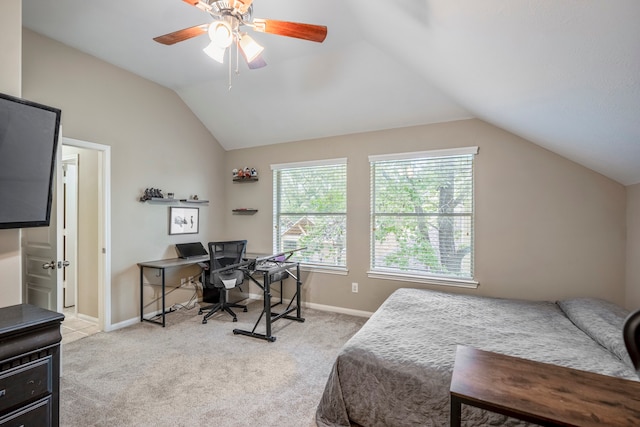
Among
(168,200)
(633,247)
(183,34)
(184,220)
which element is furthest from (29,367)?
(633,247)

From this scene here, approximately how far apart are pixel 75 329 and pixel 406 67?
4.76m

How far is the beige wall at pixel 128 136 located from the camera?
2.96 meters

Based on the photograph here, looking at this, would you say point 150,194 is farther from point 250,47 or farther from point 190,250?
point 250,47

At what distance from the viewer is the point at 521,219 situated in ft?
10.3

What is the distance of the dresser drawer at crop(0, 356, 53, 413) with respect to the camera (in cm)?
129

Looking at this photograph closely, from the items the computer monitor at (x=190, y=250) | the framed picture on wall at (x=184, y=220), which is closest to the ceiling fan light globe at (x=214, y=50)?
the framed picture on wall at (x=184, y=220)

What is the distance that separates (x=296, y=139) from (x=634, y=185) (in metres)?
3.67

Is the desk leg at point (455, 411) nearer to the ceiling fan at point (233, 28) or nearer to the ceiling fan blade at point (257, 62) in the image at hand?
the ceiling fan at point (233, 28)

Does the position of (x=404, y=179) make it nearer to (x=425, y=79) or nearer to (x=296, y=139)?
(x=425, y=79)

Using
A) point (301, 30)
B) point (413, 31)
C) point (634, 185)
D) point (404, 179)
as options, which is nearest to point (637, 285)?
point (634, 185)

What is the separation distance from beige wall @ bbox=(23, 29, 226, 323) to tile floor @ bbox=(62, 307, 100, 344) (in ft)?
1.03

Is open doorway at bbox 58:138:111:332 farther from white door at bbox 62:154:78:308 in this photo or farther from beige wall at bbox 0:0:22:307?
beige wall at bbox 0:0:22:307

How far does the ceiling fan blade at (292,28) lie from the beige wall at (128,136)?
240cm

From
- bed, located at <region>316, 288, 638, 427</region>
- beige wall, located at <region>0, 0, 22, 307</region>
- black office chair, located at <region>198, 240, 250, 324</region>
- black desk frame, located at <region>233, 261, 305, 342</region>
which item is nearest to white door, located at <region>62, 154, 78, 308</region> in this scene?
black office chair, located at <region>198, 240, 250, 324</region>
